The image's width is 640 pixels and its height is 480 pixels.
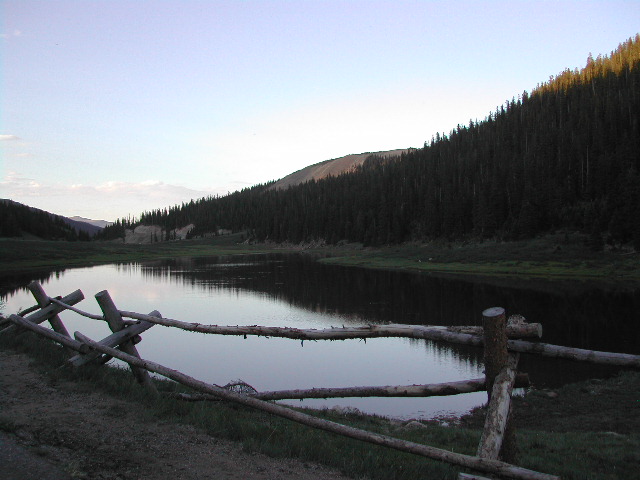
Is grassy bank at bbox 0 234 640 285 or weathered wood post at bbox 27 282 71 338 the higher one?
weathered wood post at bbox 27 282 71 338

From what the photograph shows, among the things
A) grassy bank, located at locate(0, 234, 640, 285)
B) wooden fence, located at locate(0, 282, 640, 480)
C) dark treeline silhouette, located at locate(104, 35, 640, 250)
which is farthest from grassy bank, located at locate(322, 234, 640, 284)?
wooden fence, located at locate(0, 282, 640, 480)

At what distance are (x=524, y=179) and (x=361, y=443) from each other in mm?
99714

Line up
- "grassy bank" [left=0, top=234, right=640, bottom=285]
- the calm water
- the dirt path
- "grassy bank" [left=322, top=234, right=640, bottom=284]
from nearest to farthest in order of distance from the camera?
the dirt path → the calm water → "grassy bank" [left=322, top=234, right=640, bottom=284] → "grassy bank" [left=0, top=234, right=640, bottom=285]

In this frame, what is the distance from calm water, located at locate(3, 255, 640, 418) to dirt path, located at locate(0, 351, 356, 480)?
9.81 m

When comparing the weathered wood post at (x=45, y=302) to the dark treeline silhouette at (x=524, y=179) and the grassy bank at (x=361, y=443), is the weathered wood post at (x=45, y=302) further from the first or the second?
the dark treeline silhouette at (x=524, y=179)

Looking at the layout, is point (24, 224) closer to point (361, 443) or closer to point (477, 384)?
point (361, 443)

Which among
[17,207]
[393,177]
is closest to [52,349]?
[393,177]

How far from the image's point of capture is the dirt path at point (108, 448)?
5430 millimetres

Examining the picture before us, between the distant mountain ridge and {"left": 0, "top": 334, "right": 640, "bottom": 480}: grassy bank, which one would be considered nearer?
{"left": 0, "top": 334, "right": 640, "bottom": 480}: grassy bank

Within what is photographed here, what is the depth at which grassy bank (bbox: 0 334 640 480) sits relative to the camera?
6543 millimetres

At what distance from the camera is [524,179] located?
3762 inches

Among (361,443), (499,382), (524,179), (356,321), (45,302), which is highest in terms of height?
(524,179)

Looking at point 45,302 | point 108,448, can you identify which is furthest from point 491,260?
point 108,448

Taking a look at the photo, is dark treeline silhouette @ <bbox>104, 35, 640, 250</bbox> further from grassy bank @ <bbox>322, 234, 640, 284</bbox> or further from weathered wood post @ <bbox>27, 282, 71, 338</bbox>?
weathered wood post @ <bbox>27, 282, 71, 338</bbox>
